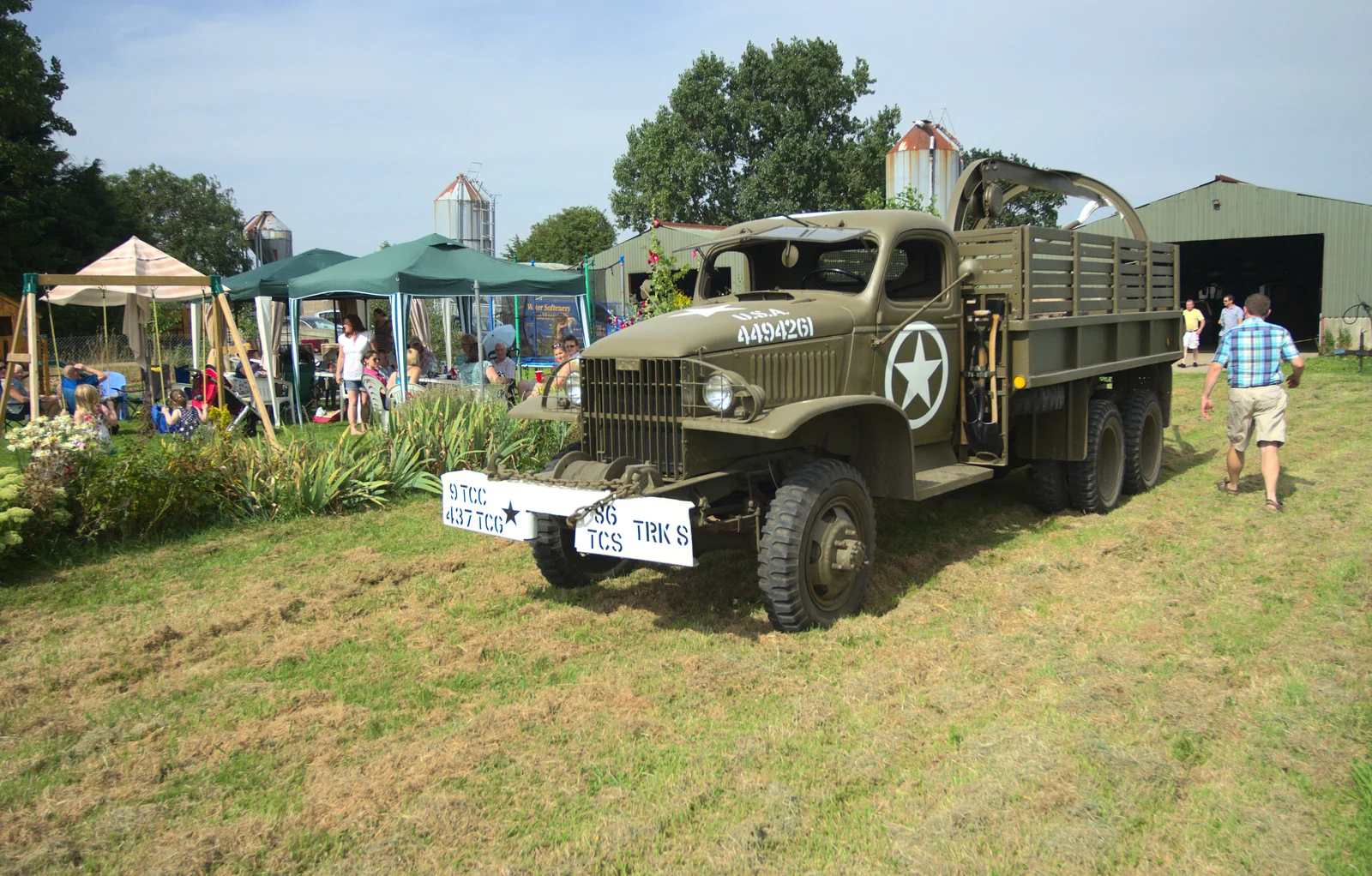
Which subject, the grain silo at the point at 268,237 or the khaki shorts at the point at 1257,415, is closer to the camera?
the khaki shorts at the point at 1257,415

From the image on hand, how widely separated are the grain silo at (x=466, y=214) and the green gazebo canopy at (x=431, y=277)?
56.6 feet

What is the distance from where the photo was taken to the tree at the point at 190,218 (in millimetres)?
44406

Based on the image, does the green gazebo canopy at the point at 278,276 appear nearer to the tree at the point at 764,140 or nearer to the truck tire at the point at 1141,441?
the truck tire at the point at 1141,441

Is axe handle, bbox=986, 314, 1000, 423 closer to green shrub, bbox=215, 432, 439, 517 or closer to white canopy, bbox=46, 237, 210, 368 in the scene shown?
green shrub, bbox=215, 432, 439, 517

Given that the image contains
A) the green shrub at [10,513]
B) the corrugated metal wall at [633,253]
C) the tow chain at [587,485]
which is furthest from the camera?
the corrugated metal wall at [633,253]

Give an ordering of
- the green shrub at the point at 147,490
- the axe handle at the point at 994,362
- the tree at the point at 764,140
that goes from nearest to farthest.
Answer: the axe handle at the point at 994,362 → the green shrub at the point at 147,490 → the tree at the point at 764,140

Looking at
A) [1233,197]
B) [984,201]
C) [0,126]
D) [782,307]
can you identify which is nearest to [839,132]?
[1233,197]

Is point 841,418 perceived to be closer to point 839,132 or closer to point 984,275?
point 984,275

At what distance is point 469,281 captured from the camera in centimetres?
1225

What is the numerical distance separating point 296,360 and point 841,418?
990 cm

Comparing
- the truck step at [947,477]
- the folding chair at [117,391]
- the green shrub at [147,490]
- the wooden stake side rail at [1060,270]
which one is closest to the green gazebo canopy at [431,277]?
the folding chair at [117,391]

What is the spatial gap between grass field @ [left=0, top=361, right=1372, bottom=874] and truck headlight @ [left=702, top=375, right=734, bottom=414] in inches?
45.1

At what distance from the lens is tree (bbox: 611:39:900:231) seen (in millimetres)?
41062

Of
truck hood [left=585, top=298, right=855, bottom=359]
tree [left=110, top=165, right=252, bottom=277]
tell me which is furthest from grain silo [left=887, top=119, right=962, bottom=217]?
tree [left=110, top=165, right=252, bottom=277]
